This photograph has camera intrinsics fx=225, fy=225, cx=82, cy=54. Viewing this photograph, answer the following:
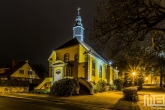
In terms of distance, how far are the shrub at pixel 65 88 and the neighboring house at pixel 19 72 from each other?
24506 mm

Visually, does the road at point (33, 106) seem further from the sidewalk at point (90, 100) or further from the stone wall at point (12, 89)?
the stone wall at point (12, 89)

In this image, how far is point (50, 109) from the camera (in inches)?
561

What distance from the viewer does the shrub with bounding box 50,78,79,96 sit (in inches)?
1063

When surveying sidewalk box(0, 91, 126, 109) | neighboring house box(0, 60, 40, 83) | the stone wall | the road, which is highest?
neighboring house box(0, 60, 40, 83)

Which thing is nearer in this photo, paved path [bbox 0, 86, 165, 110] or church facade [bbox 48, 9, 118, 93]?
paved path [bbox 0, 86, 165, 110]

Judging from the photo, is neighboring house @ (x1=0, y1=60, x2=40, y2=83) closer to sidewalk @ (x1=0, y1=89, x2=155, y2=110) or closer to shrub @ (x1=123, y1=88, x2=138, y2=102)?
sidewalk @ (x1=0, y1=89, x2=155, y2=110)

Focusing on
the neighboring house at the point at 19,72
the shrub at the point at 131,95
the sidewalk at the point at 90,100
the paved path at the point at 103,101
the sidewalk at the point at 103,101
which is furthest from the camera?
the neighboring house at the point at 19,72

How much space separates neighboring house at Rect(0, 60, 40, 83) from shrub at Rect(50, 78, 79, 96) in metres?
24.5

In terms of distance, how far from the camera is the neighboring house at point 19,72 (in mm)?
50581

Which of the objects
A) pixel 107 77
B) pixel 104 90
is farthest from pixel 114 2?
pixel 107 77

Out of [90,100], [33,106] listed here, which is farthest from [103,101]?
[33,106]

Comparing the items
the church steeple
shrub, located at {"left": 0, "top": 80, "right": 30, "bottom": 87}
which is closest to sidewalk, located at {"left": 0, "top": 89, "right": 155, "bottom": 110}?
shrub, located at {"left": 0, "top": 80, "right": 30, "bottom": 87}

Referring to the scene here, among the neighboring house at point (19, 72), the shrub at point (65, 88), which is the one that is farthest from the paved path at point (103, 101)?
the neighboring house at point (19, 72)

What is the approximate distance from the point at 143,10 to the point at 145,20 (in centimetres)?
46
